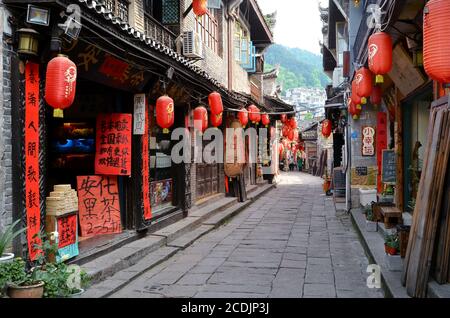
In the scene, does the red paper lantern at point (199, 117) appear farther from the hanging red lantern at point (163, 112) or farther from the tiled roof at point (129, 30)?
the hanging red lantern at point (163, 112)

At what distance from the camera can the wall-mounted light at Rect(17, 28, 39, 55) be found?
597 cm

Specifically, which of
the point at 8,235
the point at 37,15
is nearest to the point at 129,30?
the point at 37,15

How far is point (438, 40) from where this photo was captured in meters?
4.67

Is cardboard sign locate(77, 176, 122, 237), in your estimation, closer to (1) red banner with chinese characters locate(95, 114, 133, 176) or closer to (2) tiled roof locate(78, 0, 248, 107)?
(1) red banner with chinese characters locate(95, 114, 133, 176)

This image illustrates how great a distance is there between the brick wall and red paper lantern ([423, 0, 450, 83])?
4.90 metres

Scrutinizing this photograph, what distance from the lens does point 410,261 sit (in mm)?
5871

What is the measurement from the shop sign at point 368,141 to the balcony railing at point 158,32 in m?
6.64

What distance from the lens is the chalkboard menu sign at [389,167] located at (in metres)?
11.7

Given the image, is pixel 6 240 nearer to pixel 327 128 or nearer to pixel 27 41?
pixel 27 41

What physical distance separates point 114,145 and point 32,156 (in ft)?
10.7

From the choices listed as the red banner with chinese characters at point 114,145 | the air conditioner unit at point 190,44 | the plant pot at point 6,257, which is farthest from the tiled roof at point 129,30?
the plant pot at point 6,257

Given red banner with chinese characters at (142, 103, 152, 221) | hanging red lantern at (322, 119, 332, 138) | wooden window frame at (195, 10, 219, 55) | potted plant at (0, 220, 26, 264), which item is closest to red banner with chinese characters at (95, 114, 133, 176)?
red banner with chinese characters at (142, 103, 152, 221)

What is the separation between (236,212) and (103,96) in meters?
7.57
